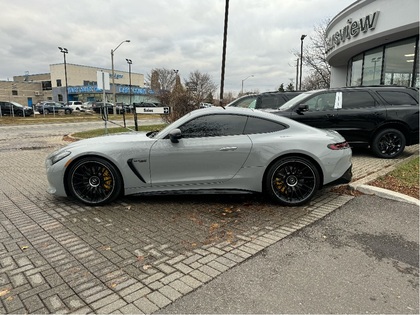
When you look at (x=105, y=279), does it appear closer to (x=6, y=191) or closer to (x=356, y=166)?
(x=6, y=191)

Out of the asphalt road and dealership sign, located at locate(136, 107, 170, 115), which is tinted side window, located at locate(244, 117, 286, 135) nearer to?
the asphalt road

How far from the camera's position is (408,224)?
156 inches

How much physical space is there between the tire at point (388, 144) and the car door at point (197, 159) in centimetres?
450

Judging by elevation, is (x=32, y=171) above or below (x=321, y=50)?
below

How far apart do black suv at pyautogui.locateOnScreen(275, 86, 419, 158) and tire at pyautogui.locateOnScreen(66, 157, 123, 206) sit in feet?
15.9

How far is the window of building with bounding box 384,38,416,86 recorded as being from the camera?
13203 millimetres

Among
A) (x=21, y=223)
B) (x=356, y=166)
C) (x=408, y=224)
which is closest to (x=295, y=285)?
(x=408, y=224)

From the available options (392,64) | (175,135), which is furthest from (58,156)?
(392,64)

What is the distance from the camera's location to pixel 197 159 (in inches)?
177

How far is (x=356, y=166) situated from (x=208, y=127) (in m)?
3.83

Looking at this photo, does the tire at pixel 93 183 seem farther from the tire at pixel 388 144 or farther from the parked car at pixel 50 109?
the parked car at pixel 50 109

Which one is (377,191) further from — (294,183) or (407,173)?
(294,183)

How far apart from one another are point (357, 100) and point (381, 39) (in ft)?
26.5

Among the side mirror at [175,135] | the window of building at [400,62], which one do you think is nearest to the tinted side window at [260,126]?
the side mirror at [175,135]
